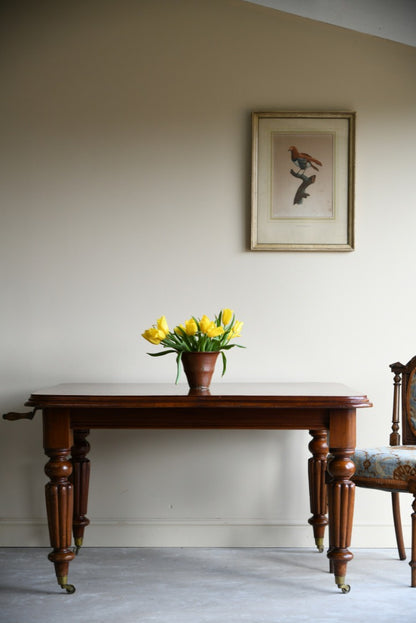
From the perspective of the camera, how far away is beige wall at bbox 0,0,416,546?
3.30m

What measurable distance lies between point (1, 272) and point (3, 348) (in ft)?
1.20

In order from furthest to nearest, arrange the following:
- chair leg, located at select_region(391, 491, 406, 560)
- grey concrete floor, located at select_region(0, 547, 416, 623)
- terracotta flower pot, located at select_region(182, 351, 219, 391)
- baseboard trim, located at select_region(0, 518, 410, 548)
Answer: baseboard trim, located at select_region(0, 518, 410, 548) → chair leg, located at select_region(391, 491, 406, 560) → terracotta flower pot, located at select_region(182, 351, 219, 391) → grey concrete floor, located at select_region(0, 547, 416, 623)

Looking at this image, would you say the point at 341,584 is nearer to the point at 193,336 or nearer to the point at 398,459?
the point at 398,459

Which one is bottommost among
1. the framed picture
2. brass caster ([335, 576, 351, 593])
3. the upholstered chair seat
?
brass caster ([335, 576, 351, 593])

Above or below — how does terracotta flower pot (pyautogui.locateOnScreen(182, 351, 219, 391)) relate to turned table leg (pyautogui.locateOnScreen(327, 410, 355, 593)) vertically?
above

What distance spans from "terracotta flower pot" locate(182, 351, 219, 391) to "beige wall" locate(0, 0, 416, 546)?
0.55 meters

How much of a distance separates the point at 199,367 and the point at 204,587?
2.75 ft

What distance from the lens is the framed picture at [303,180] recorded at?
3.33 meters

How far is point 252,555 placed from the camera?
122 inches

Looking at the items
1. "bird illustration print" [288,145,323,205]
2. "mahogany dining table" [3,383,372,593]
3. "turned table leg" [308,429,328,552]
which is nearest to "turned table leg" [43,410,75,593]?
"mahogany dining table" [3,383,372,593]

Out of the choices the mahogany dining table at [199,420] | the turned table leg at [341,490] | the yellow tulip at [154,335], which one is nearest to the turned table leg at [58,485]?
the mahogany dining table at [199,420]

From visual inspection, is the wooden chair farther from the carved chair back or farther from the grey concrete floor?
the grey concrete floor

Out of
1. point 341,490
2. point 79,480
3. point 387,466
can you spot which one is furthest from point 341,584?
point 79,480

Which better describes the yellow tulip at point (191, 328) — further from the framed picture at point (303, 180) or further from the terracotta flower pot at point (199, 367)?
the framed picture at point (303, 180)
